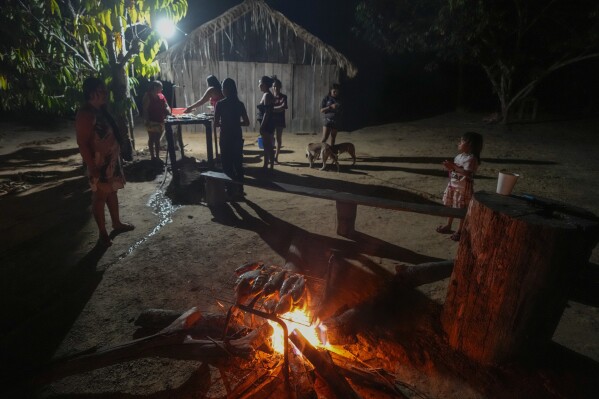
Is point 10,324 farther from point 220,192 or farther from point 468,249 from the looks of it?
point 468,249

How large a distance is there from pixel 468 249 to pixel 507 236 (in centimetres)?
33

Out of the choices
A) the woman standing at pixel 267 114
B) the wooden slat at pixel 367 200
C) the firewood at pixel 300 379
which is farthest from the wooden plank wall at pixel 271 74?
the firewood at pixel 300 379

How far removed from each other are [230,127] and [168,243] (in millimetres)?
2476

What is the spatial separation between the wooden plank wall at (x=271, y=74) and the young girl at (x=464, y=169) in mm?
10105

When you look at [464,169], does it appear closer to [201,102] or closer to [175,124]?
[175,124]

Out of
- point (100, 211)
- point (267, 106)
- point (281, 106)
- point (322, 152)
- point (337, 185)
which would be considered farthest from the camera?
point (281, 106)

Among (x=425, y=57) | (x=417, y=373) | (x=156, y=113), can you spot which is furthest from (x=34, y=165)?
(x=425, y=57)

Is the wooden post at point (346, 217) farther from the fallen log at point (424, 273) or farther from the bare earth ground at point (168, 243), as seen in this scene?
the fallen log at point (424, 273)

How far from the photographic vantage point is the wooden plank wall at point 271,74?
1367 cm

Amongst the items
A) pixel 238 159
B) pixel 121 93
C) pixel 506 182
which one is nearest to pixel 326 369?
pixel 506 182

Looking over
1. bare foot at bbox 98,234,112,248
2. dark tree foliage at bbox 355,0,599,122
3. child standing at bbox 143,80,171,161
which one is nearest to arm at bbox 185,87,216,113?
child standing at bbox 143,80,171,161

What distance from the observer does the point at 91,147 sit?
14.0 feet

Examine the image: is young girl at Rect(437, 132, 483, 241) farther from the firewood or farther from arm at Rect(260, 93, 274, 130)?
arm at Rect(260, 93, 274, 130)

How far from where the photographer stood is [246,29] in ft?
43.2
